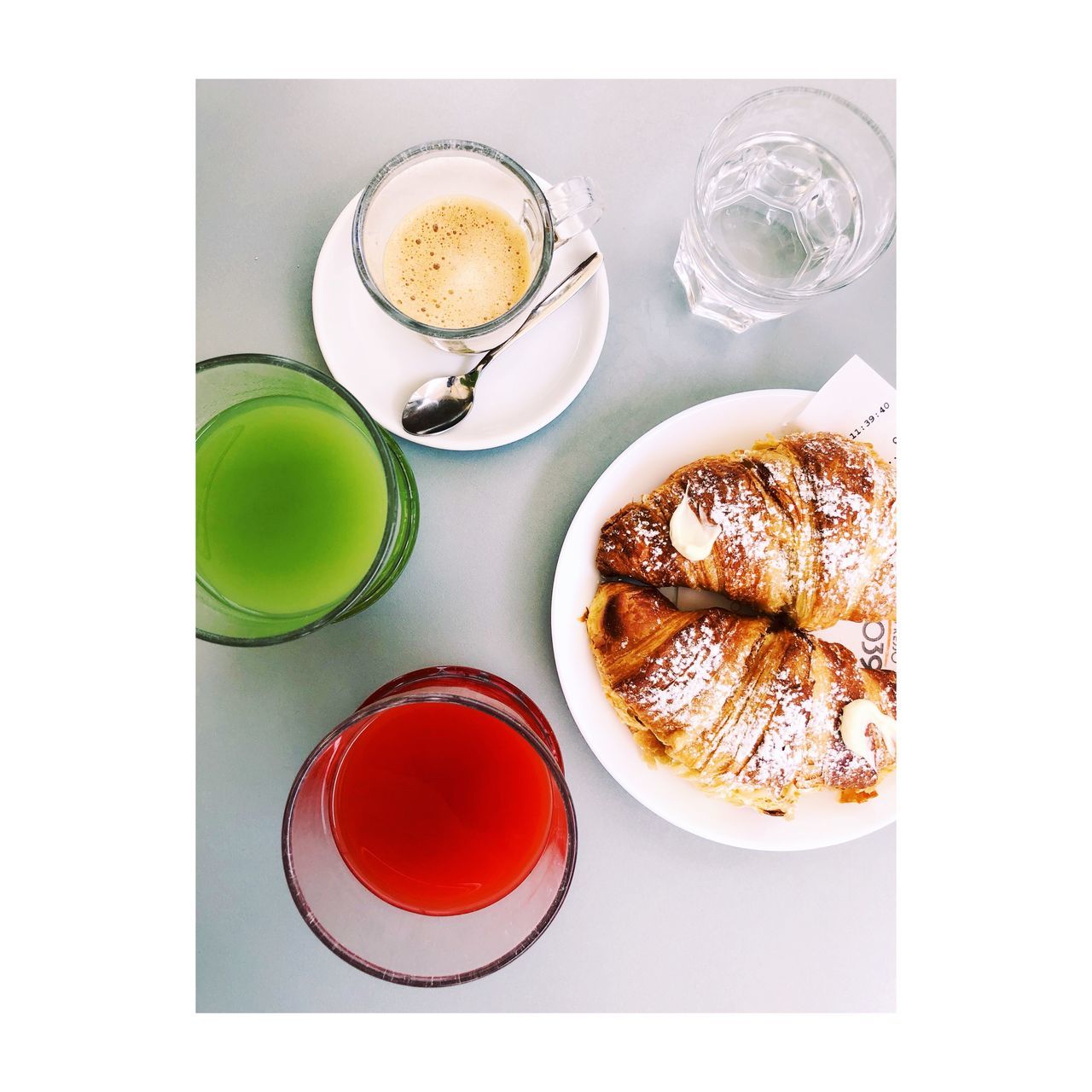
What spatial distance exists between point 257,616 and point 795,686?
2.38 feet

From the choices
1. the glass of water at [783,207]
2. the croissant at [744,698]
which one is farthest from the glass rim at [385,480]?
the glass of water at [783,207]

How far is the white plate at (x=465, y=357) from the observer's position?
46.9 inches

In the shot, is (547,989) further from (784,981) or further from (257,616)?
(257,616)

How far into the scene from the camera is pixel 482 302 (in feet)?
3.77

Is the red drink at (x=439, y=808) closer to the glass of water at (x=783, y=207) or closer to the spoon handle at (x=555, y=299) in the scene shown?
the spoon handle at (x=555, y=299)

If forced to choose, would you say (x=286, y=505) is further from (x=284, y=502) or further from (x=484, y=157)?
(x=484, y=157)

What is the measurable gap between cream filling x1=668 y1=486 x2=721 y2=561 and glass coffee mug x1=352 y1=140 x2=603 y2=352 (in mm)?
365

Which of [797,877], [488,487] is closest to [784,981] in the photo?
[797,877]

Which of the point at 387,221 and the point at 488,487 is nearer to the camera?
the point at 387,221

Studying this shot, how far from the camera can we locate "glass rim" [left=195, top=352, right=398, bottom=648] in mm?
916

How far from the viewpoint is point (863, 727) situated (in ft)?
3.49

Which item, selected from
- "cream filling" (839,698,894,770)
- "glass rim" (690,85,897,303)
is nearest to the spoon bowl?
"glass rim" (690,85,897,303)

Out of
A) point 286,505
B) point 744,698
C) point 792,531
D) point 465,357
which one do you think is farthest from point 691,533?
point 286,505

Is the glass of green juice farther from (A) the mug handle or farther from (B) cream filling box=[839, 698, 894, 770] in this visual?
(B) cream filling box=[839, 698, 894, 770]
